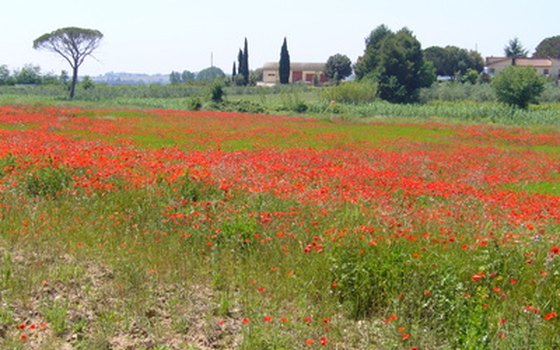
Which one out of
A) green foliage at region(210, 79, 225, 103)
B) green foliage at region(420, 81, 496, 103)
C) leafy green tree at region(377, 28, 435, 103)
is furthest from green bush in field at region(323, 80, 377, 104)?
green foliage at region(210, 79, 225, 103)

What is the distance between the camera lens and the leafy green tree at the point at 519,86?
6306 cm

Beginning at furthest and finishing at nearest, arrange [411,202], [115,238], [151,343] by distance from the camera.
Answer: [411,202] < [115,238] < [151,343]

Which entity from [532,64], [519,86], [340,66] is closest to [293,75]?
[340,66]

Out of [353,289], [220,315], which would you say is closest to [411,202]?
[353,289]

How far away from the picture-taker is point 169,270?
7676 millimetres

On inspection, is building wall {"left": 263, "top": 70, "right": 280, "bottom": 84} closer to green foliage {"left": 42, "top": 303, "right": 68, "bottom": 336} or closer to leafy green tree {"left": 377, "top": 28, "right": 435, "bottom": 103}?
leafy green tree {"left": 377, "top": 28, "right": 435, "bottom": 103}

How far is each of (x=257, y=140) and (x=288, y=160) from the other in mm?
10226

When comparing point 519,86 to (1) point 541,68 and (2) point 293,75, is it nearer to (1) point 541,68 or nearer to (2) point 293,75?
(1) point 541,68

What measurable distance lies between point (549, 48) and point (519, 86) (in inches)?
4165

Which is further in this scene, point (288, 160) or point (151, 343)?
point (288, 160)

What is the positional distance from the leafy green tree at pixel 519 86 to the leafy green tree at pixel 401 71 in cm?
1631

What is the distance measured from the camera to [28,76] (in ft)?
382

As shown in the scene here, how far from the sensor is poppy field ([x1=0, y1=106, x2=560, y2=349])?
5.86 m

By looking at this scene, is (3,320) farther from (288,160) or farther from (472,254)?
(288,160)
